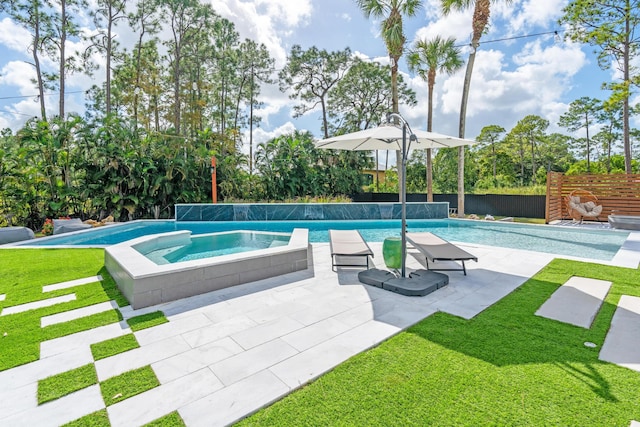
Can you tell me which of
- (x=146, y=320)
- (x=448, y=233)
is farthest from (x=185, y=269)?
(x=448, y=233)

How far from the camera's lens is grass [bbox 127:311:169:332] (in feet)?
11.0

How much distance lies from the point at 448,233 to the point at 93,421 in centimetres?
1118

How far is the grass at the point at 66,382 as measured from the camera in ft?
7.45

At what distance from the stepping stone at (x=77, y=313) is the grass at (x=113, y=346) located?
914 millimetres

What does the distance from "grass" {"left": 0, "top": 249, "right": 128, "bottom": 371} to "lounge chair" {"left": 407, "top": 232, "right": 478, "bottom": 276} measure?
4.35 m

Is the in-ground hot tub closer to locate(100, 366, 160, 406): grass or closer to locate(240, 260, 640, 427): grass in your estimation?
locate(100, 366, 160, 406): grass

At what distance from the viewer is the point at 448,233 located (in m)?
11.4

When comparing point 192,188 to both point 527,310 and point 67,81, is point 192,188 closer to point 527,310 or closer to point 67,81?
point 67,81

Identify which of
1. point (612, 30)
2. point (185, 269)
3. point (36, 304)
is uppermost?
point (612, 30)

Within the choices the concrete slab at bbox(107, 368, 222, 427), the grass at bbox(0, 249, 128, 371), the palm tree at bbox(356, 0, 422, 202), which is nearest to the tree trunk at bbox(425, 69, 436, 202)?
the palm tree at bbox(356, 0, 422, 202)

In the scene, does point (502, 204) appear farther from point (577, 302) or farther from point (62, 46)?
point (62, 46)

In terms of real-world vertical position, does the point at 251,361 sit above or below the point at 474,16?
below

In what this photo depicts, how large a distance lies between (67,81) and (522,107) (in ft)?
116

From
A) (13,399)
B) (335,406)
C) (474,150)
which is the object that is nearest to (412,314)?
(335,406)
